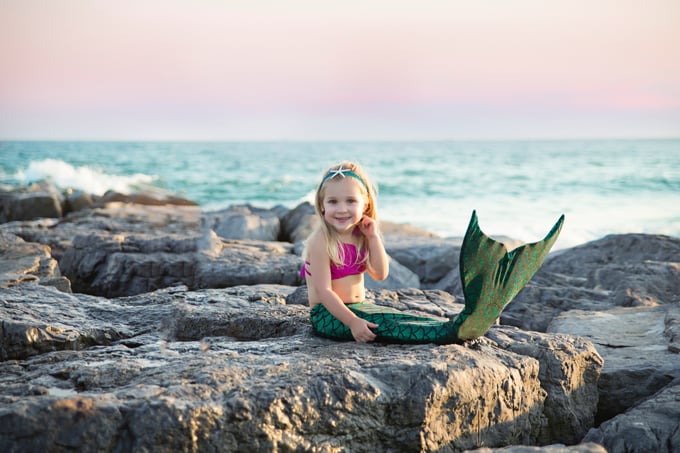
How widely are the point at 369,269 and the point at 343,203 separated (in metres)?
0.37

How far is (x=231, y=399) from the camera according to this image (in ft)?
7.09

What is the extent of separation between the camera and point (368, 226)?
3.08 m

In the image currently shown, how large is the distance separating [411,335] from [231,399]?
93 cm

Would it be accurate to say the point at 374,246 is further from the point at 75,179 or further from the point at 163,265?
the point at 75,179

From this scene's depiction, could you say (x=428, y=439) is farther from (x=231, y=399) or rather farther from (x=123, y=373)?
(x=123, y=373)

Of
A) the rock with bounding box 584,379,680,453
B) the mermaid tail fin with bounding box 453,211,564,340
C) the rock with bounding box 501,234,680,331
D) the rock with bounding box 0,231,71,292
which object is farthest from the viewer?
the rock with bounding box 501,234,680,331

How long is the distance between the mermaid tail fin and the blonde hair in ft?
1.94

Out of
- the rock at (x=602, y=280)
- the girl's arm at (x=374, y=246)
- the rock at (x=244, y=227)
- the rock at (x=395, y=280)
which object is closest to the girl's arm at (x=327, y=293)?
the girl's arm at (x=374, y=246)

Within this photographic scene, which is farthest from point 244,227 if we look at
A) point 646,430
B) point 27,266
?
point 646,430

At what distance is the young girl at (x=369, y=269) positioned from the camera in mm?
2676

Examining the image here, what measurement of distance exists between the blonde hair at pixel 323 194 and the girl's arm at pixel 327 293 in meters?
0.04

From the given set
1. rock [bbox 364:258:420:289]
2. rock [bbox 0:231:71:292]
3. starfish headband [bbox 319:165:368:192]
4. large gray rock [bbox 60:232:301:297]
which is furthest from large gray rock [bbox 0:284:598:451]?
rock [bbox 364:258:420:289]

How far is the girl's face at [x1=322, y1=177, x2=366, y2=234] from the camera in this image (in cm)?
298

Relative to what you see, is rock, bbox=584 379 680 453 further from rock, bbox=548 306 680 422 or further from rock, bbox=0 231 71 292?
rock, bbox=0 231 71 292
